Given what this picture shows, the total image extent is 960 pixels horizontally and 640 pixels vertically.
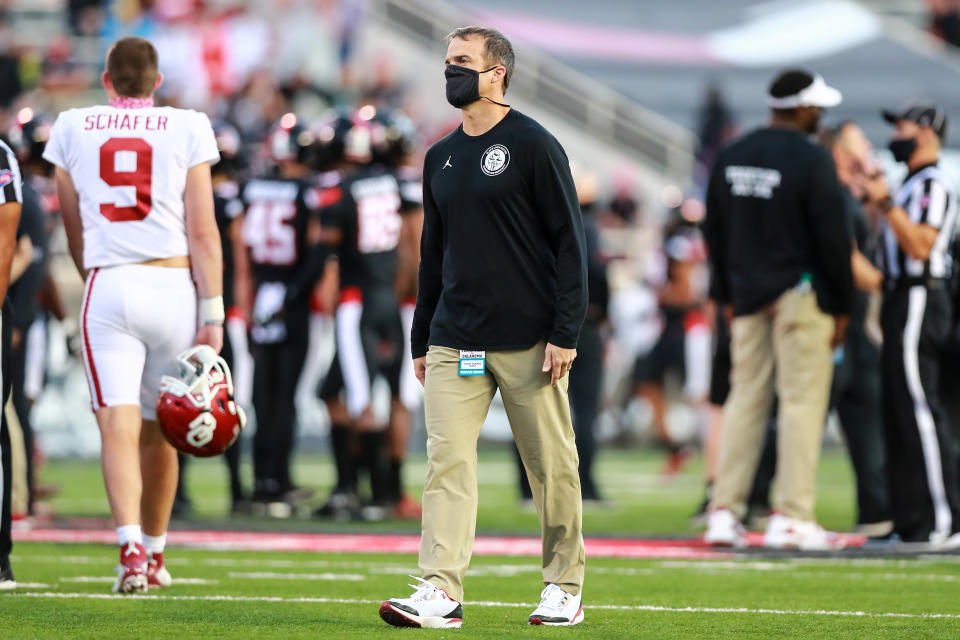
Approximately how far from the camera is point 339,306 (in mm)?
11188

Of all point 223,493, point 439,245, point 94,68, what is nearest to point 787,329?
point 439,245

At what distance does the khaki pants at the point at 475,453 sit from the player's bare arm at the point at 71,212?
1891mm

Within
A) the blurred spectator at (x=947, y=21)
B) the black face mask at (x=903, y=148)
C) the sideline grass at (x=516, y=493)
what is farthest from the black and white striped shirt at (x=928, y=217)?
the blurred spectator at (x=947, y=21)

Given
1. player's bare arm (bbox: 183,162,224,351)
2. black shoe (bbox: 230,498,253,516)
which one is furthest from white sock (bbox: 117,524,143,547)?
black shoe (bbox: 230,498,253,516)

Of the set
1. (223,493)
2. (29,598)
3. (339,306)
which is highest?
(339,306)

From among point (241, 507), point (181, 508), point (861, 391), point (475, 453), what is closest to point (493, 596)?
point (475, 453)

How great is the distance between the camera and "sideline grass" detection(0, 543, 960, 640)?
19.1ft

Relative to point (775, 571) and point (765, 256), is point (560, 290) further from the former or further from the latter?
point (765, 256)

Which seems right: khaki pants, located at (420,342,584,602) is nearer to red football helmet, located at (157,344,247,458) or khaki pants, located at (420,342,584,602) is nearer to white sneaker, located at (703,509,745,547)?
red football helmet, located at (157,344,247,458)

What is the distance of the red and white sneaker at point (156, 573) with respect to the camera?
7.11m

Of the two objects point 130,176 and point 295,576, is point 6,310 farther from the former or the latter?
point 295,576

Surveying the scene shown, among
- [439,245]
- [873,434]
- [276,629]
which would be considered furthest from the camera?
[873,434]

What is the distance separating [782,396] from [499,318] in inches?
138

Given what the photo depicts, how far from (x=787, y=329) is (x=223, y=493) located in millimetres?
6274
